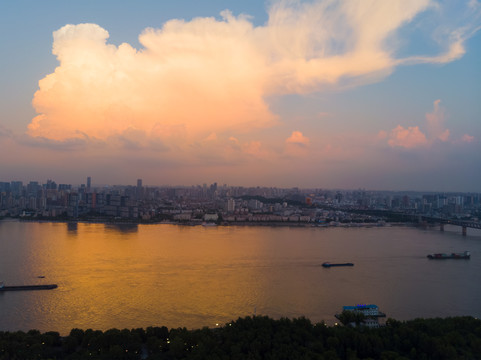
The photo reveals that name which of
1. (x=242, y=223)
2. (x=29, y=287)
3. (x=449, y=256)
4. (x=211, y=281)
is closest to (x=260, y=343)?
(x=211, y=281)

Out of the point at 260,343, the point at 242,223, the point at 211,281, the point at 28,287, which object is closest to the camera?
the point at 260,343

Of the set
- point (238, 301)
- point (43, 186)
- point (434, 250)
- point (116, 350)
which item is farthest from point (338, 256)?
point (43, 186)

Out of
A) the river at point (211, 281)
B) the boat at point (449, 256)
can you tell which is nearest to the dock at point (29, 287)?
the river at point (211, 281)

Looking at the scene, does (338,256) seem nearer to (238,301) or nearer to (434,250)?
(434,250)

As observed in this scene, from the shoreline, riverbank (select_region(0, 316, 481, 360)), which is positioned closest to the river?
riverbank (select_region(0, 316, 481, 360))

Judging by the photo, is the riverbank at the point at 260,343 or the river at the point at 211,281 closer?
the riverbank at the point at 260,343

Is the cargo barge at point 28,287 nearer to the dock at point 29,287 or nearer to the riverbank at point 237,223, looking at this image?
the dock at point 29,287

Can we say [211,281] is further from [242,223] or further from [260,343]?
[242,223]

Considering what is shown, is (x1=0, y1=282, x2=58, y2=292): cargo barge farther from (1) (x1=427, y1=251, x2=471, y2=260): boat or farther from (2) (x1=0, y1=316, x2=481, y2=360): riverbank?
(1) (x1=427, y1=251, x2=471, y2=260): boat
